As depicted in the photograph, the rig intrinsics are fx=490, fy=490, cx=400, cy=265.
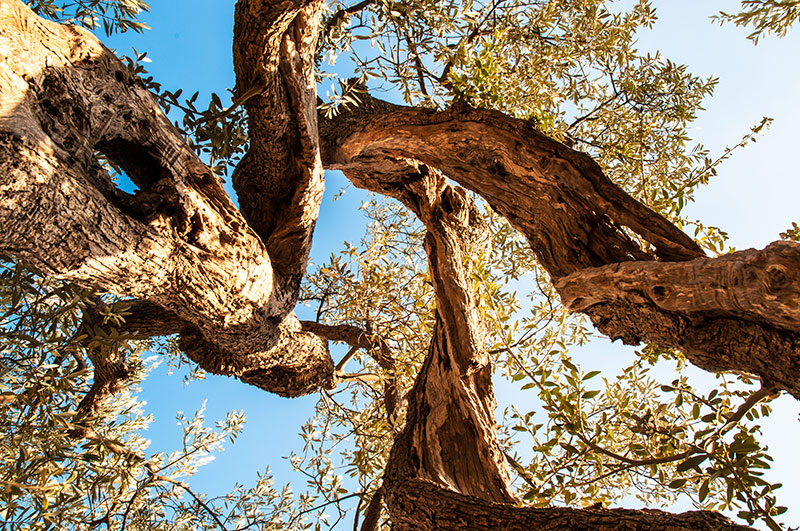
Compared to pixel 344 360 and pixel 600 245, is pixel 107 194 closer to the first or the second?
pixel 600 245

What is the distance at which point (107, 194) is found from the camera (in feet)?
8.71

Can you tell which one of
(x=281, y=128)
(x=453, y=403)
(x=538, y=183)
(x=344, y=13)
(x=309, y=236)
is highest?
(x=344, y=13)

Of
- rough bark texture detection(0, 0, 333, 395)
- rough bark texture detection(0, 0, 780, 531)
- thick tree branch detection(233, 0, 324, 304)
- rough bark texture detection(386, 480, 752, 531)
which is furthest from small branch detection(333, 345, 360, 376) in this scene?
rough bark texture detection(386, 480, 752, 531)

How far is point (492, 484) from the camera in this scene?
11.9 feet

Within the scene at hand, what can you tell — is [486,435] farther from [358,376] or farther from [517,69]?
[517,69]

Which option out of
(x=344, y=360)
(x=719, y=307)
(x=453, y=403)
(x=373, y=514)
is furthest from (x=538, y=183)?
(x=344, y=360)

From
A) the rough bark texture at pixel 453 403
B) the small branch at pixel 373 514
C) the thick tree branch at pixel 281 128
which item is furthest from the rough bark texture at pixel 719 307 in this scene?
the small branch at pixel 373 514

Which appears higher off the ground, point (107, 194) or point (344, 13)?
point (344, 13)

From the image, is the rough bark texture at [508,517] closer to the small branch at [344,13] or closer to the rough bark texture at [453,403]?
the rough bark texture at [453,403]

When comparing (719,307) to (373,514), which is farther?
(373,514)

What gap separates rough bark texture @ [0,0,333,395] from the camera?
2158 mm

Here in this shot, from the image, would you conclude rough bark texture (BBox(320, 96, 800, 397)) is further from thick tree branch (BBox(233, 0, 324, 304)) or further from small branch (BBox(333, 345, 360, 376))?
small branch (BBox(333, 345, 360, 376))

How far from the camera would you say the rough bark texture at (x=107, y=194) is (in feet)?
7.08

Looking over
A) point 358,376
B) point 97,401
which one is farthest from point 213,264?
point 358,376
